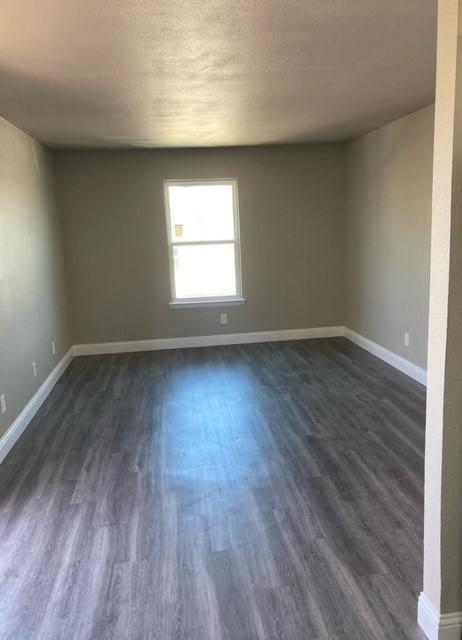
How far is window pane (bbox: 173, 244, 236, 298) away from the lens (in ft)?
18.9

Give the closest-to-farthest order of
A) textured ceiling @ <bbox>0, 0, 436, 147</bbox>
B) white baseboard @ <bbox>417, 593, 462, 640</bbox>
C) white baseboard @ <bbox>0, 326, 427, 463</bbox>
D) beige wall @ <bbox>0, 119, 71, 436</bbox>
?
white baseboard @ <bbox>417, 593, 462, 640</bbox>
textured ceiling @ <bbox>0, 0, 436, 147</bbox>
beige wall @ <bbox>0, 119, 71, 436</bbox>
white baseboard @ <bbox>0, 326, 427, 463</bbox>

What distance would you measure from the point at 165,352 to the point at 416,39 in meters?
4.18

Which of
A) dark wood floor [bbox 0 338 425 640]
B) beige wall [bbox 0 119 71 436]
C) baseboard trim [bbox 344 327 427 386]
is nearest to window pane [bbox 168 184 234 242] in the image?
beige wall [bbox 0 119 71 436]

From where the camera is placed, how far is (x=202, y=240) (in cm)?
575

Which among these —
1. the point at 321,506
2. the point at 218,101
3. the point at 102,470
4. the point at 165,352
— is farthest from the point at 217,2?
the point at 165,352

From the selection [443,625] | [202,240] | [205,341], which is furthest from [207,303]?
[443,625]

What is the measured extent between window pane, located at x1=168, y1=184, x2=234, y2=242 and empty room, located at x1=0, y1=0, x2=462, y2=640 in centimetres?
3

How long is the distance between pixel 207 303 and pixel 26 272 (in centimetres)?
234

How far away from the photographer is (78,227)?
5.50 m

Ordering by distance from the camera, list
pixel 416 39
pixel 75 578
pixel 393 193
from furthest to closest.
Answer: pixel 393 193
pixel 416 39
pixel 75 578

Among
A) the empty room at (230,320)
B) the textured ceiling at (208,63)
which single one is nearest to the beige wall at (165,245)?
the empty room at (230,320)

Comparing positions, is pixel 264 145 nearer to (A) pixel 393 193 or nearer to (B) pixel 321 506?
(A) pixel 393 193

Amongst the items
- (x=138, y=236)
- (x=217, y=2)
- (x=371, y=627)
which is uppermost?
(x=217, y=2)

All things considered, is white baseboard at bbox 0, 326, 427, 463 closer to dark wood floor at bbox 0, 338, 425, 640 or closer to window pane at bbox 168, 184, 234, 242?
dark wood floor at bbox 0, 338, 425, 640
